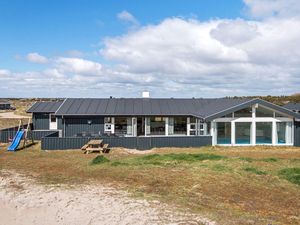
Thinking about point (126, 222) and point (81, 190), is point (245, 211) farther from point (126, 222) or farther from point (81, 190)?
point (81, 190)

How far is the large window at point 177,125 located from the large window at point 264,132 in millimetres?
6799

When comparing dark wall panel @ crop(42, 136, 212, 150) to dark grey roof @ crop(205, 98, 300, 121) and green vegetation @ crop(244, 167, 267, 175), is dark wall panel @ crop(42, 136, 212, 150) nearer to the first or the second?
Result: dark grey roof @ crop(205, 98, 300, 121)

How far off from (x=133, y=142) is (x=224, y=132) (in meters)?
7.40

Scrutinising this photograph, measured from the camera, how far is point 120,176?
1502 cm

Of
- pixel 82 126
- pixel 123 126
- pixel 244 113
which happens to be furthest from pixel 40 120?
pixel 244 113

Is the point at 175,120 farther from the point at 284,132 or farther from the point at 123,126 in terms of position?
the point at 284,132

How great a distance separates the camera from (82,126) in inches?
1176

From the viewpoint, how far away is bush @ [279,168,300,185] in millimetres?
14084

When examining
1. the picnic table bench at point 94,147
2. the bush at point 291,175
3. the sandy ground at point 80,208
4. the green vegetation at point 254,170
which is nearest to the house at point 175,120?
the picnic table bench at point 94,147

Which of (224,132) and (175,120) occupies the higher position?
(175,120)

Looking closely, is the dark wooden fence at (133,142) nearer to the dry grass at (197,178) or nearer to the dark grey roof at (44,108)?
the dry grass at (197,178)

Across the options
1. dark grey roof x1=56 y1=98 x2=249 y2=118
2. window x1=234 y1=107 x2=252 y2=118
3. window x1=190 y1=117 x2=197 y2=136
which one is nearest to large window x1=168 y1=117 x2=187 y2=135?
window x1=190 y1=117 x2=197 y2=136

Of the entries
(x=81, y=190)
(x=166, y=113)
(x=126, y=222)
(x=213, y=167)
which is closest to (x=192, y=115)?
(x=166, y=113)

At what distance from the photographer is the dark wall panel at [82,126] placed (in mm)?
29781
